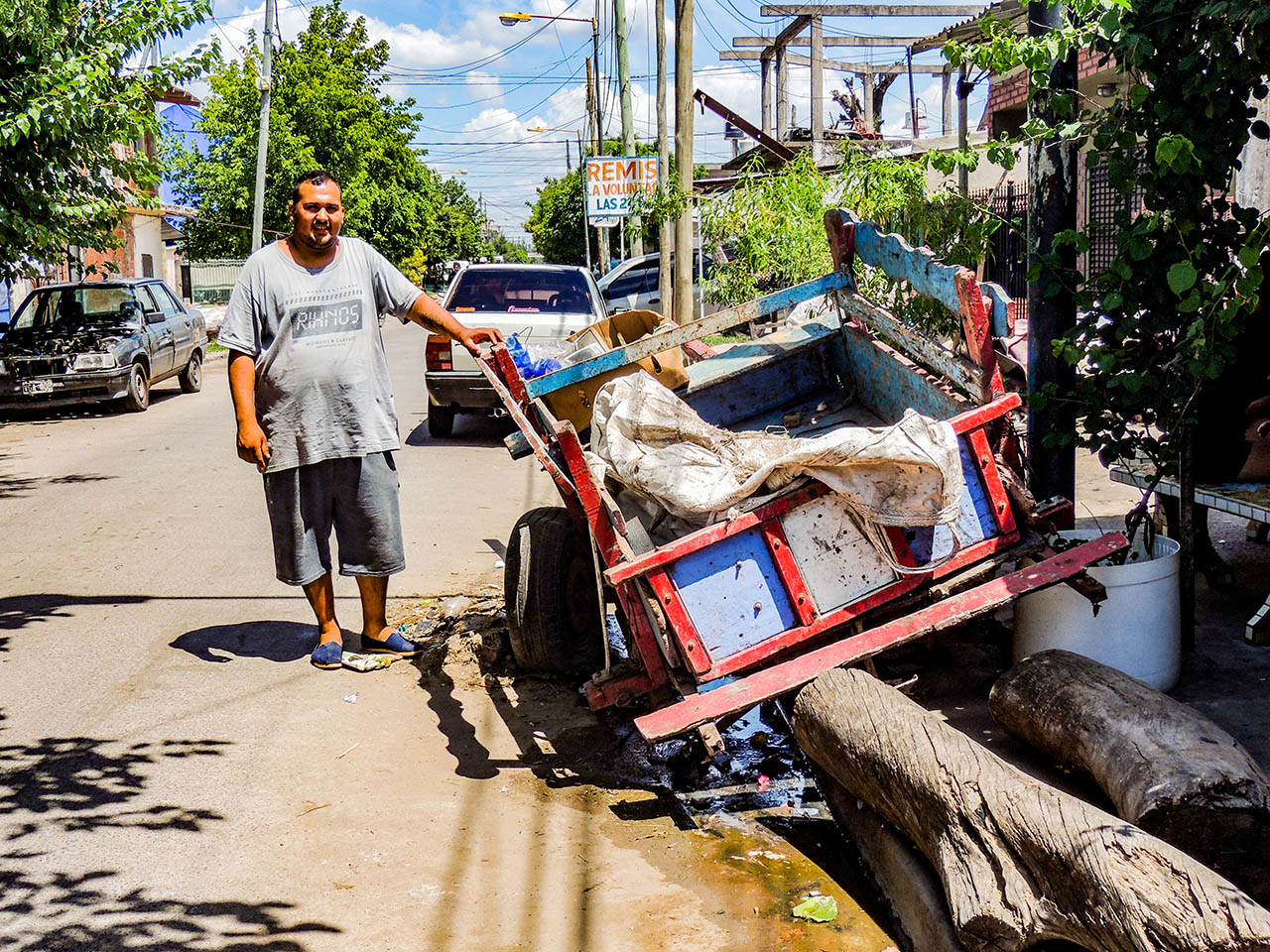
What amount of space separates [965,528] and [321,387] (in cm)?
293

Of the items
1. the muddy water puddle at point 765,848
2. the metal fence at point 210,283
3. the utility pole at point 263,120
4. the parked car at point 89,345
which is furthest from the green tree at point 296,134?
the muddy water puddle at point 765,848

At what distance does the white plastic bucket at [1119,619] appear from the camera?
4703mm

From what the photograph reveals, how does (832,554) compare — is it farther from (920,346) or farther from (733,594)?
(920,346)

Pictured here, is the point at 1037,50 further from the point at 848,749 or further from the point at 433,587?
the point at 433,587

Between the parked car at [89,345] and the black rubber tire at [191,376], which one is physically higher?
the parked car at [89,345]

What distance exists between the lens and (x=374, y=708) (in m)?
5.30

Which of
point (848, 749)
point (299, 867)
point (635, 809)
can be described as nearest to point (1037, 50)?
point (848, 749)

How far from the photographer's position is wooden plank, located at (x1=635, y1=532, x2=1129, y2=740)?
402cm

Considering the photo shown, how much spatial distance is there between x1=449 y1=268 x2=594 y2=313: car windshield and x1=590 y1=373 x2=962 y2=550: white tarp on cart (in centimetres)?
784

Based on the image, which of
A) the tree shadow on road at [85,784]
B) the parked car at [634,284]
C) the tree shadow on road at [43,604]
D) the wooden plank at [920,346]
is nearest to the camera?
the tree shadow on road at [85,784]

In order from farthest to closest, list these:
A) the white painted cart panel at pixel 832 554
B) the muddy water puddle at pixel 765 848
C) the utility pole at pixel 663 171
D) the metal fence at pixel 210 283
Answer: the metal fence at pixel 210 283, the utility pole at pixel 663 171, the white painted cart panel at pixel 832 554, the muddy water puddle at pixel 765 848

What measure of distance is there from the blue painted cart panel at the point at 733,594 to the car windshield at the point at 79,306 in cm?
1410

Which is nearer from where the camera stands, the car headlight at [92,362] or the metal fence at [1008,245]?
the car headlight at [92,362]

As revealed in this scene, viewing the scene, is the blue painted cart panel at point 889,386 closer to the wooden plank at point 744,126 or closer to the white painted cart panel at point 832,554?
the white painted cart panel at point 832,554
